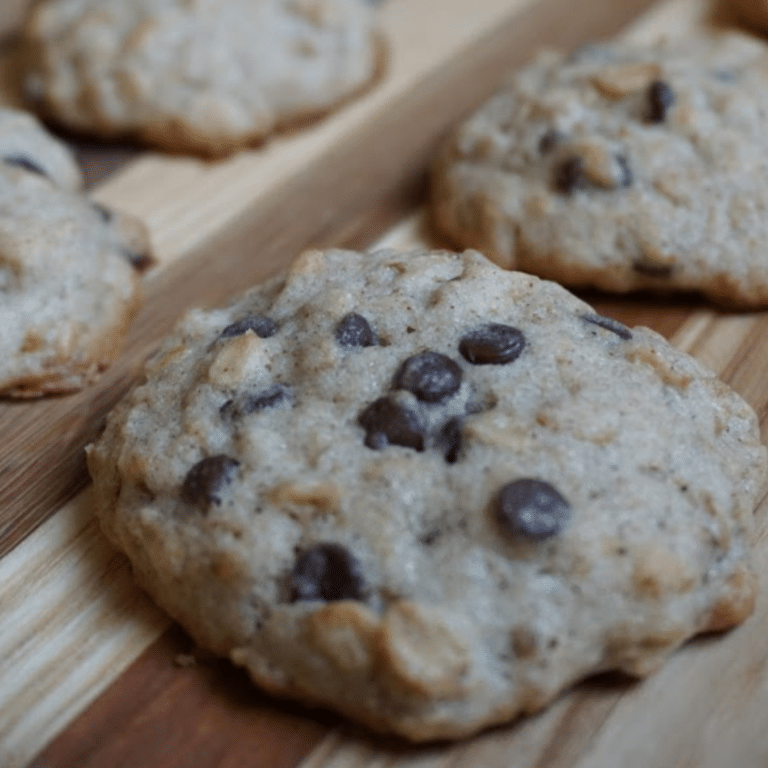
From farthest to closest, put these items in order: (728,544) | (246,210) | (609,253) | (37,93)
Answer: (37,93) → (246,210) → (609,253) → (728,544)

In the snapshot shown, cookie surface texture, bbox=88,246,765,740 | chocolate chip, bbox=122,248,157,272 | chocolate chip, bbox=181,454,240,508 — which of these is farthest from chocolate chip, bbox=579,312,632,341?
chocolate chip, bbox=122,248,157,272

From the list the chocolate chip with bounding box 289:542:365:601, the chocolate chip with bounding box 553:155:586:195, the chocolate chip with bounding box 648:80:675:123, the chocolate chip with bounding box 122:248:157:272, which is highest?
the chocolate chip with bounding box 648:80:675:123

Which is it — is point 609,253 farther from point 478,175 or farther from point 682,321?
point 478,175

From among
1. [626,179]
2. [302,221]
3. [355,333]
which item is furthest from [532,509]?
[302,221]

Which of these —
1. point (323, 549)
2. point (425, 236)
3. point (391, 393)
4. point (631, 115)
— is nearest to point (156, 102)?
point (425, 236)

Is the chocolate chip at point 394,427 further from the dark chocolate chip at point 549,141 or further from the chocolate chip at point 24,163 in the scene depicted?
the chocolate chip at point 24,163

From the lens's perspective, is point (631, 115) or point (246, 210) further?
point (246, 210)

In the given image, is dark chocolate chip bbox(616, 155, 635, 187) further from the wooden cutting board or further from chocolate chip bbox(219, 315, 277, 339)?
chocolate chip bbox(219, 315, 277, 339)
